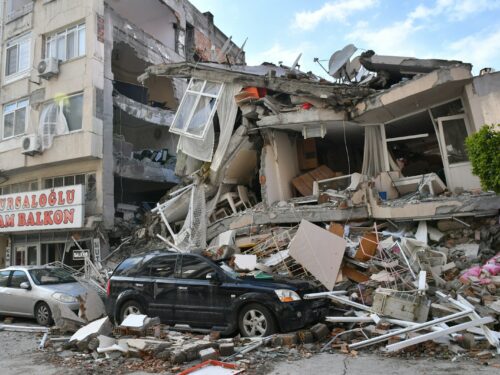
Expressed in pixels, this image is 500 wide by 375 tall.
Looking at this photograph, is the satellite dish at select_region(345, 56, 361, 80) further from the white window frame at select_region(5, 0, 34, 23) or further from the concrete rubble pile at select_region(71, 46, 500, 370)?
the white window frame at select_region(5, 0, 34, 23)

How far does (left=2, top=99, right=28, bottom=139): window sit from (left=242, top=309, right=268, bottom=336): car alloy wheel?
16.3 m

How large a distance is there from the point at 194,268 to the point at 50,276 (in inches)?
200

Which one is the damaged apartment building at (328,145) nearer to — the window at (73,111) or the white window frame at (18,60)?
the window at (73,111)

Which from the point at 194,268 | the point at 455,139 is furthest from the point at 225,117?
the point at 455,139

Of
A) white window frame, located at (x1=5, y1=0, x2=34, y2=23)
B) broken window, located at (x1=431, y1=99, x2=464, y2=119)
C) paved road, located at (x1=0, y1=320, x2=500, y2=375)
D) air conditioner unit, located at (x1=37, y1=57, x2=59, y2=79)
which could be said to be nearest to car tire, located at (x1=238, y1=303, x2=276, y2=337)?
paved road, located at (x1=0, y1=320, x2=500, y2=375)

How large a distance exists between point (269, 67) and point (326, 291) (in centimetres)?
1091

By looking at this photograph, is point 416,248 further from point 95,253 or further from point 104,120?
point 104,120

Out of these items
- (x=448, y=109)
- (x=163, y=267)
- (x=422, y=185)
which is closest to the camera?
(x=163, y=267)

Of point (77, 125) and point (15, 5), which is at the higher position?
point (15, 5)

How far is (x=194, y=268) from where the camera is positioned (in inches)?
333

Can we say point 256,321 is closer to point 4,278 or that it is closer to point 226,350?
point 226,350

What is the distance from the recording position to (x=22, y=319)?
11.2 meters

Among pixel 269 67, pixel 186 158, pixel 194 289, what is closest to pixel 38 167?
pixel 186 158

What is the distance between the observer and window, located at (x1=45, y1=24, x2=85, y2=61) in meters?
17.8
